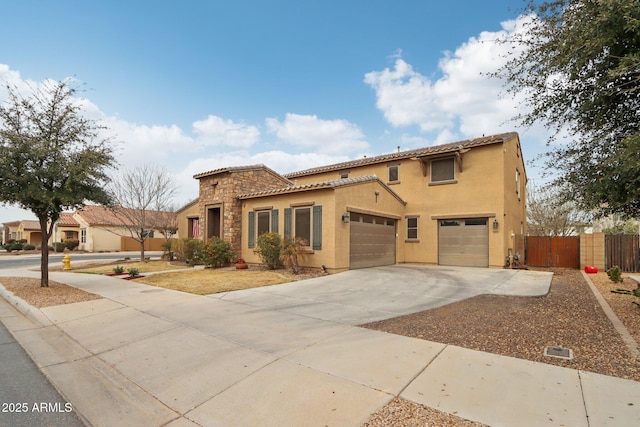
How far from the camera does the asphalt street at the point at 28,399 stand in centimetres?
299

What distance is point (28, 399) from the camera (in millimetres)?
3381

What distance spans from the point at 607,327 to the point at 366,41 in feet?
39.2

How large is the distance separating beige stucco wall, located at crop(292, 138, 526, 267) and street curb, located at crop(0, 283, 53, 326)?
13.9 m

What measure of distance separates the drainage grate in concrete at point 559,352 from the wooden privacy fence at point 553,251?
14.2 m

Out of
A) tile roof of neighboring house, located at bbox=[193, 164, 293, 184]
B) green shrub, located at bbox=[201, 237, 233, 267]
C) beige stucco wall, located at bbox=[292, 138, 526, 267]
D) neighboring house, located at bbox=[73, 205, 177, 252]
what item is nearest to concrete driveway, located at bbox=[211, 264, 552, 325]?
beige stucco wall, located at bbox=[292, 138, 526, 267]

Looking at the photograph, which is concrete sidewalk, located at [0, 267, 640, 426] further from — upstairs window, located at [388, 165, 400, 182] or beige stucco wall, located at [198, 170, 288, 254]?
upstairs window, located at [388, 165, 400, 182]

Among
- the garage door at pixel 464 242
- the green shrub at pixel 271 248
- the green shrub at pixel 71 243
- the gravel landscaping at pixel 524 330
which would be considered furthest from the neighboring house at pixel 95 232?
the gravel landscaping at pixel 524 330

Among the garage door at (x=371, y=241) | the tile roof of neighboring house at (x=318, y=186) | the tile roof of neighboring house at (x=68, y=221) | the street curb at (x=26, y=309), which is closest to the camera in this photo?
the street curb at (x=26, y=309)

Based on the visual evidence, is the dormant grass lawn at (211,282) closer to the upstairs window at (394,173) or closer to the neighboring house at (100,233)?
the upstairs window at (394,173)

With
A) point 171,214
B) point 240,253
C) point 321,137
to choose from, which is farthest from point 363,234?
point 171,214

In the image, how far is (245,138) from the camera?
16875 millimetres

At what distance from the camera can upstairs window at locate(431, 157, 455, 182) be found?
609 inches

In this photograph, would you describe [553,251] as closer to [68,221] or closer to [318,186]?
[318,186]

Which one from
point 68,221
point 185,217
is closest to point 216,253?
point 185,217
